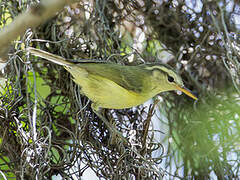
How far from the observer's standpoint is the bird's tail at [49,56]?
1.30 m

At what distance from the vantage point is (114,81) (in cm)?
149

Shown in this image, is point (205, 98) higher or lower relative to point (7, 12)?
lower

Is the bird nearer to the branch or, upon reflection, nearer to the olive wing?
the olive wing

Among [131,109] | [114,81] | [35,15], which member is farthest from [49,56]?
[35,15]

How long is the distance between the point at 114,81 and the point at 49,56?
31cm

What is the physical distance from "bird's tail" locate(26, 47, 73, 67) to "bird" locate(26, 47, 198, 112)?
0.02 meters

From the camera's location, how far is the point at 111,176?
4.24 feet

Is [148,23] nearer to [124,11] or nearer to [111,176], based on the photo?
[124,11]

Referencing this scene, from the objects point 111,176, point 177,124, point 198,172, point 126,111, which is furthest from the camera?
point 177,124

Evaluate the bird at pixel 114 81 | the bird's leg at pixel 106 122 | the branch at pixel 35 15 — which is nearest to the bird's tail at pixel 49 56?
the bird at pixel 114 81

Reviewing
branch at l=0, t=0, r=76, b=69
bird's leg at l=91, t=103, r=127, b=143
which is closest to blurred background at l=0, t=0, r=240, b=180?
bird's leg at l=91, t=103, r=127, b=143

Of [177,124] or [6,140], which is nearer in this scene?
[6,140]

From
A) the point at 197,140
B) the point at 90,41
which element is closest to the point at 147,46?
the point at 90,41

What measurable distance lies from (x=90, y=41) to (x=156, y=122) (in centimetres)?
51
